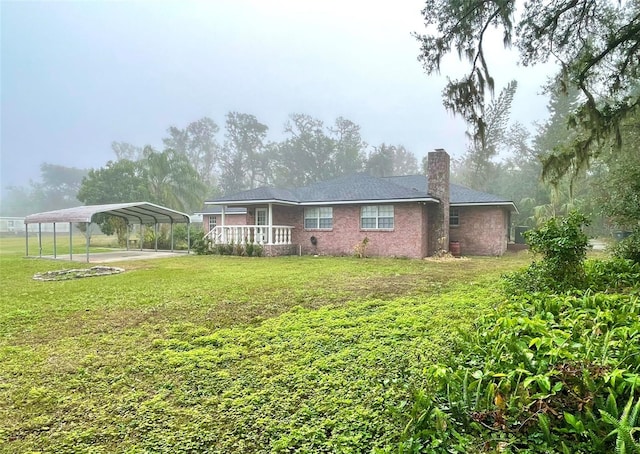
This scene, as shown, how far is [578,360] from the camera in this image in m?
2.47

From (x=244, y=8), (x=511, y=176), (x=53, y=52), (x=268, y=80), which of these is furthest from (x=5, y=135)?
(x=511, y=176)

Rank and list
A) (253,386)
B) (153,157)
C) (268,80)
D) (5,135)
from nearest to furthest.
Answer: (253,386) → (153,157) → (268,80) → (5,135)

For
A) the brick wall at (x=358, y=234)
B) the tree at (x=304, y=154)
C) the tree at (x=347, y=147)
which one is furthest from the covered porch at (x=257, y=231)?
the tree at (x=304, y=154)

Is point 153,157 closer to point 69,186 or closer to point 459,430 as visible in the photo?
point 459,430

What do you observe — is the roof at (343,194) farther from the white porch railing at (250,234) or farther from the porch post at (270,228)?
the white porch railing at (250,234)

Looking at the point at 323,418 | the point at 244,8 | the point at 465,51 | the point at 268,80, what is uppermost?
the point at 268,80

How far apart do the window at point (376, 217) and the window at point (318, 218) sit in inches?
59.2

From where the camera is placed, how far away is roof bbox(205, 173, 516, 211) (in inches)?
603

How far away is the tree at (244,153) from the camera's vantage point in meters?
56.0

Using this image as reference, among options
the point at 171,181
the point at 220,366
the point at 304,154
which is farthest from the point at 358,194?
the point at 304,154

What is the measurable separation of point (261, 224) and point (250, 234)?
2.68 ft

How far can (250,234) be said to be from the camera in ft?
55.8

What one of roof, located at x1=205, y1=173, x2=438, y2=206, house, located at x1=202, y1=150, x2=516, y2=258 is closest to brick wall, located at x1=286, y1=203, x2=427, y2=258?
house, located at x1=202, y1=150, x2=516, y2=258

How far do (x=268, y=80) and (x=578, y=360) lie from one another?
129 m
